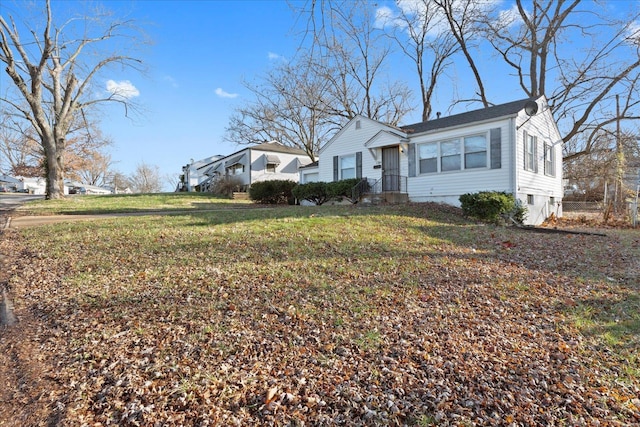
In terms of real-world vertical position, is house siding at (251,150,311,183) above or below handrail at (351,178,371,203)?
above

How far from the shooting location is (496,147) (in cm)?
1124

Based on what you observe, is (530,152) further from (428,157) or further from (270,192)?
(270,192)

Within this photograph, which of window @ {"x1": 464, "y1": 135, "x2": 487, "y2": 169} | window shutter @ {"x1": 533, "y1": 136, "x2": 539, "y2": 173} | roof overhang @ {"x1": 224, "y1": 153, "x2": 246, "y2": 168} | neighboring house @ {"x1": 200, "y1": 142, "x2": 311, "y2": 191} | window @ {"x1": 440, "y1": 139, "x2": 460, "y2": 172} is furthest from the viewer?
roof overhang @ {"x1": 224, "y1": 153, "x2": 246, "y2": 168}

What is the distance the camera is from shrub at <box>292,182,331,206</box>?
15.3 meters

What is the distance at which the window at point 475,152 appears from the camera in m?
11.6

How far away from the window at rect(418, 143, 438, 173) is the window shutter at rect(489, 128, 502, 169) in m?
1.97

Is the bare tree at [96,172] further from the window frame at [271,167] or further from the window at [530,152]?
the window at [530,152]

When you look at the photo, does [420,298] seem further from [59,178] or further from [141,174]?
[141,174]

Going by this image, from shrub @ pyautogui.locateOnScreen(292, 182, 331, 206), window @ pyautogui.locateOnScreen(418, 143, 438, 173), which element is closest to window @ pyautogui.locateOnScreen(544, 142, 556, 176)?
window @ pyautogui.locateOnScreen(418, 143, 438, 173)

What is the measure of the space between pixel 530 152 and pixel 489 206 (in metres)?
3.93

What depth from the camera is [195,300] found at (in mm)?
3543

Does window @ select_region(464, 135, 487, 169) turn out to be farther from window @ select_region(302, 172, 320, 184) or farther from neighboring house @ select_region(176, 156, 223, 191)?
neighboring house @ select_region(176, 156, 223, 191)

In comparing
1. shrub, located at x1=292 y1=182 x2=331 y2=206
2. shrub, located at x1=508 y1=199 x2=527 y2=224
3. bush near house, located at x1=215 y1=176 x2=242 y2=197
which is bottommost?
shrub, located at x1=508 y1=199 x2=527 y2=224

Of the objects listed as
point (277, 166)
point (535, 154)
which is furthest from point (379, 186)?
point (277, 166)
